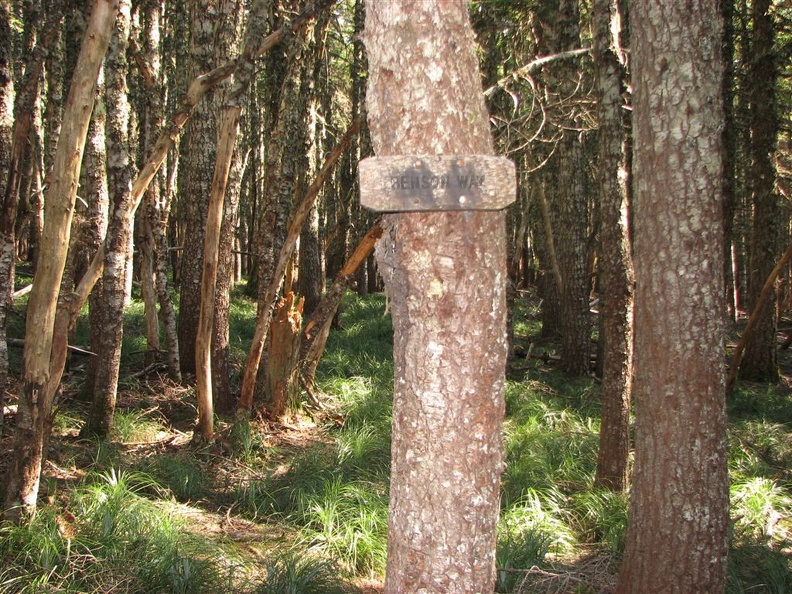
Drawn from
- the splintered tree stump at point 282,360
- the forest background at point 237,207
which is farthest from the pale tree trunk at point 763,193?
the splintered tree stump at point 282,360

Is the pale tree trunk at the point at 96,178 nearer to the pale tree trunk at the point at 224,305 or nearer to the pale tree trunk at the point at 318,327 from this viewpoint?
the pale tree trunk at the point at 224,305

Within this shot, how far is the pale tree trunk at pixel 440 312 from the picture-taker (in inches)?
85.7

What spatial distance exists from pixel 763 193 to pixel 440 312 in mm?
11469

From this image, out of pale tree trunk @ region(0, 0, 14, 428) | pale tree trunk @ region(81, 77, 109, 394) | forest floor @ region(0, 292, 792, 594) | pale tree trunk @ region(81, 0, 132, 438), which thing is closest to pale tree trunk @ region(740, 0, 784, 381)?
forest floor @ region(0, 292, 792, 594)

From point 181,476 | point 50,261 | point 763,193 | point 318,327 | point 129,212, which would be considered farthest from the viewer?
point 763,193

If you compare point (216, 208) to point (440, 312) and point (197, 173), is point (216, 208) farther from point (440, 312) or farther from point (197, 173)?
point (440, 312)

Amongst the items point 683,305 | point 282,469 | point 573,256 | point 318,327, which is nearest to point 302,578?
point 282,469

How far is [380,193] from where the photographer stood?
217 centimetres

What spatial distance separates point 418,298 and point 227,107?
4.67 meters

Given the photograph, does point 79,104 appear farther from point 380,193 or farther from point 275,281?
point 275,281

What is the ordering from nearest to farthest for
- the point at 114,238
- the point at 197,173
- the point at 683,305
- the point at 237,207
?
1. the point at 683,305
2. the point at 114,238
3. the point at 197,173
4. the point at 237,207

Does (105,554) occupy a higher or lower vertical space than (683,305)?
lower

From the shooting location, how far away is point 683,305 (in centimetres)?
365

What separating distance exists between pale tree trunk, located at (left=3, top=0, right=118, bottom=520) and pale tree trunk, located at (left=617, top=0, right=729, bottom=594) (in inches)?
128
